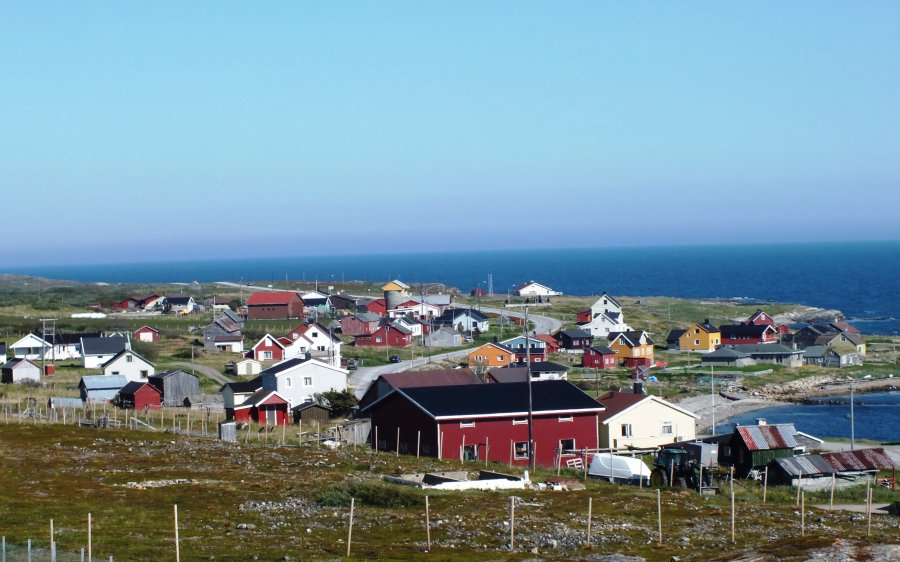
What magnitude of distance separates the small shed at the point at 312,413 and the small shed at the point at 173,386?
9346mm

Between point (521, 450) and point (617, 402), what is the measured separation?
769 centimetres

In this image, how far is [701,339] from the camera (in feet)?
324

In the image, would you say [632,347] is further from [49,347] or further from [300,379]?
[49,347]

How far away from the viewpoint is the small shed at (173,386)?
61.2m

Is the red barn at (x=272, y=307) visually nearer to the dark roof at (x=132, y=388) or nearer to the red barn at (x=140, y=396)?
the dark roof at (x=132, y=388)

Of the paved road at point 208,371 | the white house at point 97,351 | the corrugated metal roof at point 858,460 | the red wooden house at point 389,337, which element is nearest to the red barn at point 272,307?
the red wooden house at point 389,337

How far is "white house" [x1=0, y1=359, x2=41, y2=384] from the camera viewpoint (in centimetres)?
6919

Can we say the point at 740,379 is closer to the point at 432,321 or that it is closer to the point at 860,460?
the point at 432,321

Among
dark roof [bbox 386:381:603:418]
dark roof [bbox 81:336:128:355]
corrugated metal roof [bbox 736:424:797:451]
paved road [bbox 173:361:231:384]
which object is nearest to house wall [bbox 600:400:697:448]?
dark roof [bbox 386:381:603:418]

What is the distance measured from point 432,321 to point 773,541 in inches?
3285

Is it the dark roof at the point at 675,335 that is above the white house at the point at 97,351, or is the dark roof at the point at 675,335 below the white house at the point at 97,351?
below

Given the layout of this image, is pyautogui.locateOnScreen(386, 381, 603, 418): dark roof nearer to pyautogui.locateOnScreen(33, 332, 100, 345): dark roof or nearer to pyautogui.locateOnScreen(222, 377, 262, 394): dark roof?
pyautogui.locateOnScreen(222, 377, 262, 394): dark roof

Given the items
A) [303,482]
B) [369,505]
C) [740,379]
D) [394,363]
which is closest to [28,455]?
[303,482]

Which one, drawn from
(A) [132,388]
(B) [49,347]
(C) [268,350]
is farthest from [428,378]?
(B) [49,347]
